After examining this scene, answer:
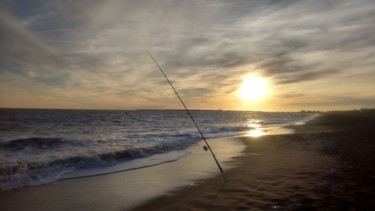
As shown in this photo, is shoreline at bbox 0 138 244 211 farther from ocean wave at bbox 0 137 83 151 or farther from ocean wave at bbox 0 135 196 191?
ocean wave at bbox 0 137 83 151

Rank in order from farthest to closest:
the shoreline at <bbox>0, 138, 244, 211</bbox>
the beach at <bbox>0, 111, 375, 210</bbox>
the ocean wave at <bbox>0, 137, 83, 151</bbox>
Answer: the ocean wave at <bbox>0, 137, 83, 151</bbox>, the shoreline at <bbox>0, 138, 244, 211</bbox>, the beach at <bbox>0, 111, 375, 210</bbox>

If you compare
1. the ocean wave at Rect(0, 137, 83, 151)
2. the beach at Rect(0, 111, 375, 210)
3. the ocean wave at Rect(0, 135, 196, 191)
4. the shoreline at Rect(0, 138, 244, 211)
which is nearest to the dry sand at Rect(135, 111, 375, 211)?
the beach at Rect(0, 111, 375, 210)

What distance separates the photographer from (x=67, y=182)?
9.50m

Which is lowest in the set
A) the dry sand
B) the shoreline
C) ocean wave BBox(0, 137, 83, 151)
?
the shoreline

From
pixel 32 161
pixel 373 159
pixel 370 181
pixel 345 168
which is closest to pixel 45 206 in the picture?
pixel 32 161

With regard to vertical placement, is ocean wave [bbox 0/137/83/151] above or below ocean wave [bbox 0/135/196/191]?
above

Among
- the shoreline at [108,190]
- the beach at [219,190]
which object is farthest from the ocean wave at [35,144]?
the beach at [219,190]

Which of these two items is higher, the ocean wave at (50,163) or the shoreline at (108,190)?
the ocean wave at (50,163)

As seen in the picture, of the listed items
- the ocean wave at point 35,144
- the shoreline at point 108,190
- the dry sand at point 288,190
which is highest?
the ocean wave at point 35,144

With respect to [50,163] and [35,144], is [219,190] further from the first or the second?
[35,144]

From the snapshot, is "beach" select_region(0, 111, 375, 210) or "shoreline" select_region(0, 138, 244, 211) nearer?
"beach" select_region(0, 111, 375, 210)

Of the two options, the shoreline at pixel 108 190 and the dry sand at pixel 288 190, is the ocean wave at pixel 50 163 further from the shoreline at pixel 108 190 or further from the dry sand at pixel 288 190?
the dry sand at pixel 288 190

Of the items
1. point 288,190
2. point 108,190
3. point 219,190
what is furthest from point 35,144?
point 288,190

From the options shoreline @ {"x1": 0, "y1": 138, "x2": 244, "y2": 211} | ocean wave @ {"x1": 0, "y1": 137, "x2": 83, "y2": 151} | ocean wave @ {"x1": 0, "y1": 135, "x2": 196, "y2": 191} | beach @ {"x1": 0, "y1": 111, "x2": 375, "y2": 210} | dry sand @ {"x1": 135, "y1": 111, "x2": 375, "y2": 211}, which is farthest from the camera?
ocean wave @ {"x1": 0, "y1": 137, "x2": 83, "y2": 151}
